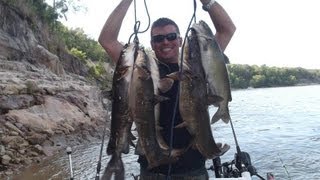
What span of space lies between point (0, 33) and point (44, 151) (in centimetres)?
975

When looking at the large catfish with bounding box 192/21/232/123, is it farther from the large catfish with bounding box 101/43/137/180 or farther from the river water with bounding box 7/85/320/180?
the river water with bounding box 7/85/320/180

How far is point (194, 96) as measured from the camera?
415 centimetres

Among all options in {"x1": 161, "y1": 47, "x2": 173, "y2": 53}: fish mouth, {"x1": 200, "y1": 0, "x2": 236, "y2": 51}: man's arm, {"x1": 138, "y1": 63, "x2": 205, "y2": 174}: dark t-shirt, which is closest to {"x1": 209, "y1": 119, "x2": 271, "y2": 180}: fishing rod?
Result: {"x1": 138, "y1": 63, "x2": 205, "y2": 174}: dark t-shirt

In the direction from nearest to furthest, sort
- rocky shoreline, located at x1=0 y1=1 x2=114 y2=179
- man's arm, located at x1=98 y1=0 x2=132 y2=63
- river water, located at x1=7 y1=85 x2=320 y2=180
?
man's arm, located at x1=98 y1=0 x2=132 y2=63
river water, located at x1=7 y1=85 x2=320 y2=180
rocky shoreline, located at x1=0 y1=1 x2=114 y2=179

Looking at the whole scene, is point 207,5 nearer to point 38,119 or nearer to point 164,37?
point 164,37

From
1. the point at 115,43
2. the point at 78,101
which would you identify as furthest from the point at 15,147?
the point at 115,43

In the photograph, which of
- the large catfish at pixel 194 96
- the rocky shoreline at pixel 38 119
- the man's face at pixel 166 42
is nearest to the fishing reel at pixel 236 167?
the large catfish at pixel 194 96

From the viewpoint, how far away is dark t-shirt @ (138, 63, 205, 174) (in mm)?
4492

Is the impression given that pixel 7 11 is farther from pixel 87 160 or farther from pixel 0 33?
pixel 87 160

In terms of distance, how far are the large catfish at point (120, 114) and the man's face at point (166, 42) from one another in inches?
15.7

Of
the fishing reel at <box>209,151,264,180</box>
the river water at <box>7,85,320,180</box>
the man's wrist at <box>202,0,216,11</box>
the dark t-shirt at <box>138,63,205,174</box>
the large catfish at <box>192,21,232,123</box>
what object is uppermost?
the man's wrist at <box>202,0,216,11</box>

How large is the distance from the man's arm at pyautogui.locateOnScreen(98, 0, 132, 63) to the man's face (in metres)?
0.38

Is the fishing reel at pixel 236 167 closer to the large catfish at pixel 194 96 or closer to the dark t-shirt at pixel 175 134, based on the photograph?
the dark t-shirt at pixel 175 134

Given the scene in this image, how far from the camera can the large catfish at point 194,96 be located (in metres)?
4.16
